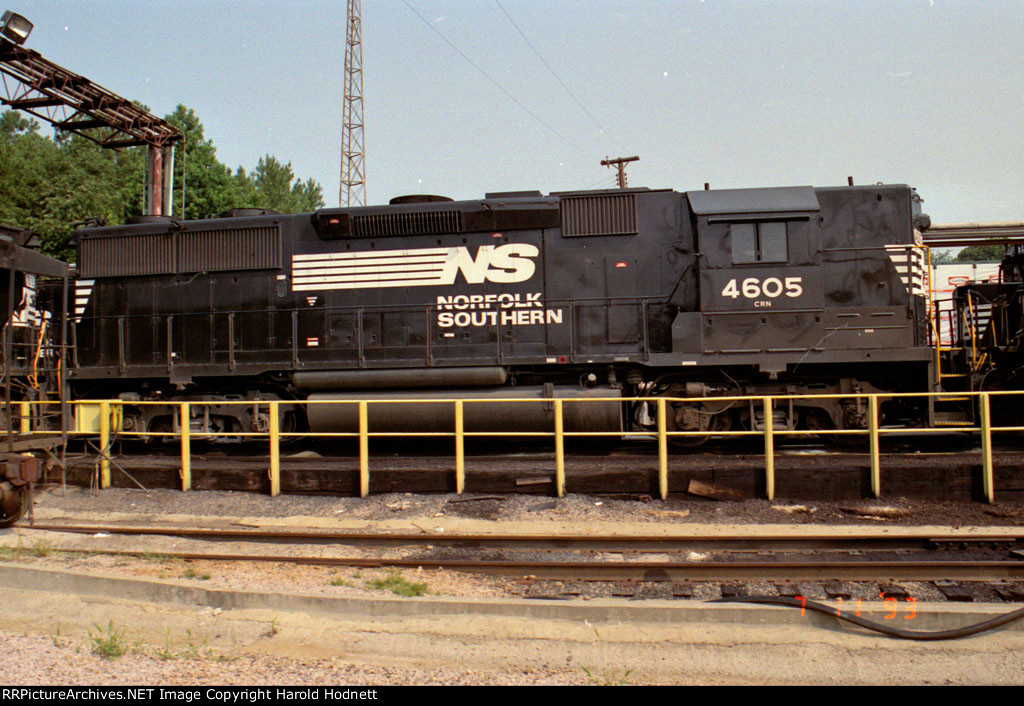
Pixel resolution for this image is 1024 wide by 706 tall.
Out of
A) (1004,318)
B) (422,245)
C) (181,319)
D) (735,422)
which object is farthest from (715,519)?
(181,319)

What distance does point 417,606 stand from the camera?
4754mm

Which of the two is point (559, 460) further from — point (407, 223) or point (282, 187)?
point (282, 187)

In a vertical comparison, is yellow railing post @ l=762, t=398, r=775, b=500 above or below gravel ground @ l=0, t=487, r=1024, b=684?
above

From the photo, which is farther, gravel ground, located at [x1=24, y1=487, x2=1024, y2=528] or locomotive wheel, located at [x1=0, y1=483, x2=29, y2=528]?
gravel ground, located at [x1=24, y1=487, x2=1024, y2=528]

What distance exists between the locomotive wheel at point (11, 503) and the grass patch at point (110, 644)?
3.91 meters

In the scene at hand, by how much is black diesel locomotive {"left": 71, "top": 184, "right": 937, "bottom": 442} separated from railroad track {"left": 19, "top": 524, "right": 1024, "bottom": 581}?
9.75 feet

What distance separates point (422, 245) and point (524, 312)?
199 centimetres

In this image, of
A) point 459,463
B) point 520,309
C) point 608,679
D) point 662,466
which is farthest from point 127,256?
point 608,679

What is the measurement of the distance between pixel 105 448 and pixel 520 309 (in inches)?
246

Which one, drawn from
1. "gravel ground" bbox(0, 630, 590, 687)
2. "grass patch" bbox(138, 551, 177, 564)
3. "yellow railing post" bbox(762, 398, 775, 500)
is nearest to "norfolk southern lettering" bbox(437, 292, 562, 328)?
"yellow railing post" bbox(762, 398, 775, 500)

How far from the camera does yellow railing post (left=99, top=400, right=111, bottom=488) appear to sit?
9.51m

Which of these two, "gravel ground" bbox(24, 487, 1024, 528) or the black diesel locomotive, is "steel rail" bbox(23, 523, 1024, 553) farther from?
the black diesel locomotive

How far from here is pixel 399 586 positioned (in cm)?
571
